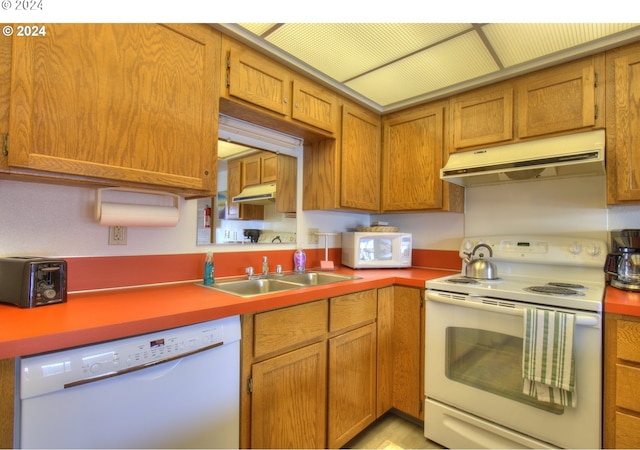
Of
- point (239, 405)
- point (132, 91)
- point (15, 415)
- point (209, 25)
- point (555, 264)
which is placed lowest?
point (239, 405)

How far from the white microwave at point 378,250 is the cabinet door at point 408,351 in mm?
411

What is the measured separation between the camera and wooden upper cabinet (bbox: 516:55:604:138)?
169 cm

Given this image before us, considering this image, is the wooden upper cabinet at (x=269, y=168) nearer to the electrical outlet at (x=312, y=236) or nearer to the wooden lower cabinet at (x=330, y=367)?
the electrical outlet at (x=312, y=236)

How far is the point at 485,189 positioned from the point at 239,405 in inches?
83.8

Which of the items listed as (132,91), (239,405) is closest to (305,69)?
(132,91)

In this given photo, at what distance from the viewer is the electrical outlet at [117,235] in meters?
1.45

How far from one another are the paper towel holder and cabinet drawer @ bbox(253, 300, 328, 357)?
0.67 m

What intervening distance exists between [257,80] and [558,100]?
172 cm

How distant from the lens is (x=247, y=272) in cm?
191

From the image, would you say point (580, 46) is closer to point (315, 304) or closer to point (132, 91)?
point (315, 304)

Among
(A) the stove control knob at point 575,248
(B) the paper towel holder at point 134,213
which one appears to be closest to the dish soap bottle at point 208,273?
(B) the paper towel holder at point 134,213

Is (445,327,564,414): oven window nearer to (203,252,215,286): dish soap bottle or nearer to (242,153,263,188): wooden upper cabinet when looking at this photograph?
(203,252,215,286): dish soap bottle

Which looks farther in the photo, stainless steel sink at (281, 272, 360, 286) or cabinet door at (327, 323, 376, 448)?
stainless steel sink at (281, 272, 360, 286)

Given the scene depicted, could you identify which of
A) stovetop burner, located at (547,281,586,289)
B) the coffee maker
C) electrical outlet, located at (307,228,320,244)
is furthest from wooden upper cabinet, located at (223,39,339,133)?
the coffee maker
